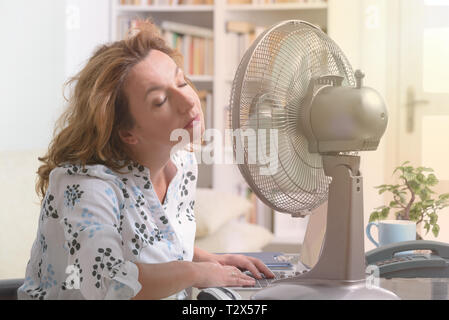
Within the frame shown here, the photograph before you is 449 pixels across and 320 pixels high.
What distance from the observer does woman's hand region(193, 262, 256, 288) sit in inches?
32.3

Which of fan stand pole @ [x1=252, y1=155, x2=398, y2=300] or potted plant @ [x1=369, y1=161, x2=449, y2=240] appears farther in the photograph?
potted plant @ [x1=369, y1=161, x2=449, y2=240]

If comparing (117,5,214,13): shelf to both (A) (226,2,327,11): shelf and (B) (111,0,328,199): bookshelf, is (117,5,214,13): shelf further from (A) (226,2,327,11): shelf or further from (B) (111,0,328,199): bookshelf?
(A) (226,2,327,11): shelf

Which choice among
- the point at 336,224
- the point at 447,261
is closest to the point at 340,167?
the point at 336,224

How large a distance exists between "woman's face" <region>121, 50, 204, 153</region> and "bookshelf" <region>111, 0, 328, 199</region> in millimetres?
1929

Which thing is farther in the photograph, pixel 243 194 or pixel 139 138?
pixel 243 194

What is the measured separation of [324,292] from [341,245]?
7cm

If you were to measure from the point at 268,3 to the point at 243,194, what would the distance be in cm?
101

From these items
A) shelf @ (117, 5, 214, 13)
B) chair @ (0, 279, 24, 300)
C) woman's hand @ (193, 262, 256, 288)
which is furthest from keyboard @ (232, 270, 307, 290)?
shelf @ (117, 5, 214, 13)

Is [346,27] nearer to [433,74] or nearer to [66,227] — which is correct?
[433,74]

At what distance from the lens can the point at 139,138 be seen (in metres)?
0.94

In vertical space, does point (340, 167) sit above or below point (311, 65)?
below

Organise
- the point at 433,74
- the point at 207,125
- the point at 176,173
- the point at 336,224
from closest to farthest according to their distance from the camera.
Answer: the point at 336,224
the point at 176,173
the point at 433,74
the point at 207,125

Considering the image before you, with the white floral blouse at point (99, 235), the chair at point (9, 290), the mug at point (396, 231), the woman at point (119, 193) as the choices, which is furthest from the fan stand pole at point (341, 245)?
the chair at point (9, 290)

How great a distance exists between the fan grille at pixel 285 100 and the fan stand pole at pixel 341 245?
0.19ft
